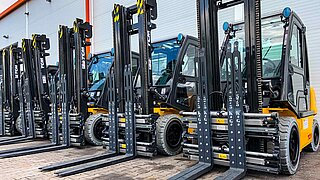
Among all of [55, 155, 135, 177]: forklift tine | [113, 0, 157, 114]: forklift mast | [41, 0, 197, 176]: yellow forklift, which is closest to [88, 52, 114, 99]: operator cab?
[41, 0, 197, 176]: yellow forklift

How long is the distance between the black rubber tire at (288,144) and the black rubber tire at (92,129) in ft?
13.2

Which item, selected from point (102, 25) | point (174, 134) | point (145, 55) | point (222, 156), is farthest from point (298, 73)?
point (102, 25)

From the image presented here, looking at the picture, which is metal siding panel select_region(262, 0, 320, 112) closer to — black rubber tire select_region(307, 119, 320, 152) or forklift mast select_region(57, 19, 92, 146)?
black rubber tire select_region(307, 119, 320, 152)

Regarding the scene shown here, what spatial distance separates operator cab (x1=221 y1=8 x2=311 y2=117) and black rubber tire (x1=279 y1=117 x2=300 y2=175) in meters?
0.32

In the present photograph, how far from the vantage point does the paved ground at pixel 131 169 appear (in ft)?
12.8

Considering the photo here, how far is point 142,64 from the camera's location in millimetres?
5156

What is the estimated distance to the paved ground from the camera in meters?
3.89

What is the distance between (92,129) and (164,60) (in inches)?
87.3

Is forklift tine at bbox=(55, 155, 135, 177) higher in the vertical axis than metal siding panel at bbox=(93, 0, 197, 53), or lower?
lower

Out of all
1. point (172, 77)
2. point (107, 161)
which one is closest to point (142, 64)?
point (172, 77)

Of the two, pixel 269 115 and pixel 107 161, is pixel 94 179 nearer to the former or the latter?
pixel 107 161

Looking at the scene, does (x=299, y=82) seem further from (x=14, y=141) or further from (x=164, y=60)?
(x=14, y=141)

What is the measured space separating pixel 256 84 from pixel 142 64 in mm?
2121

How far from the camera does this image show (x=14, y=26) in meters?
20.7
